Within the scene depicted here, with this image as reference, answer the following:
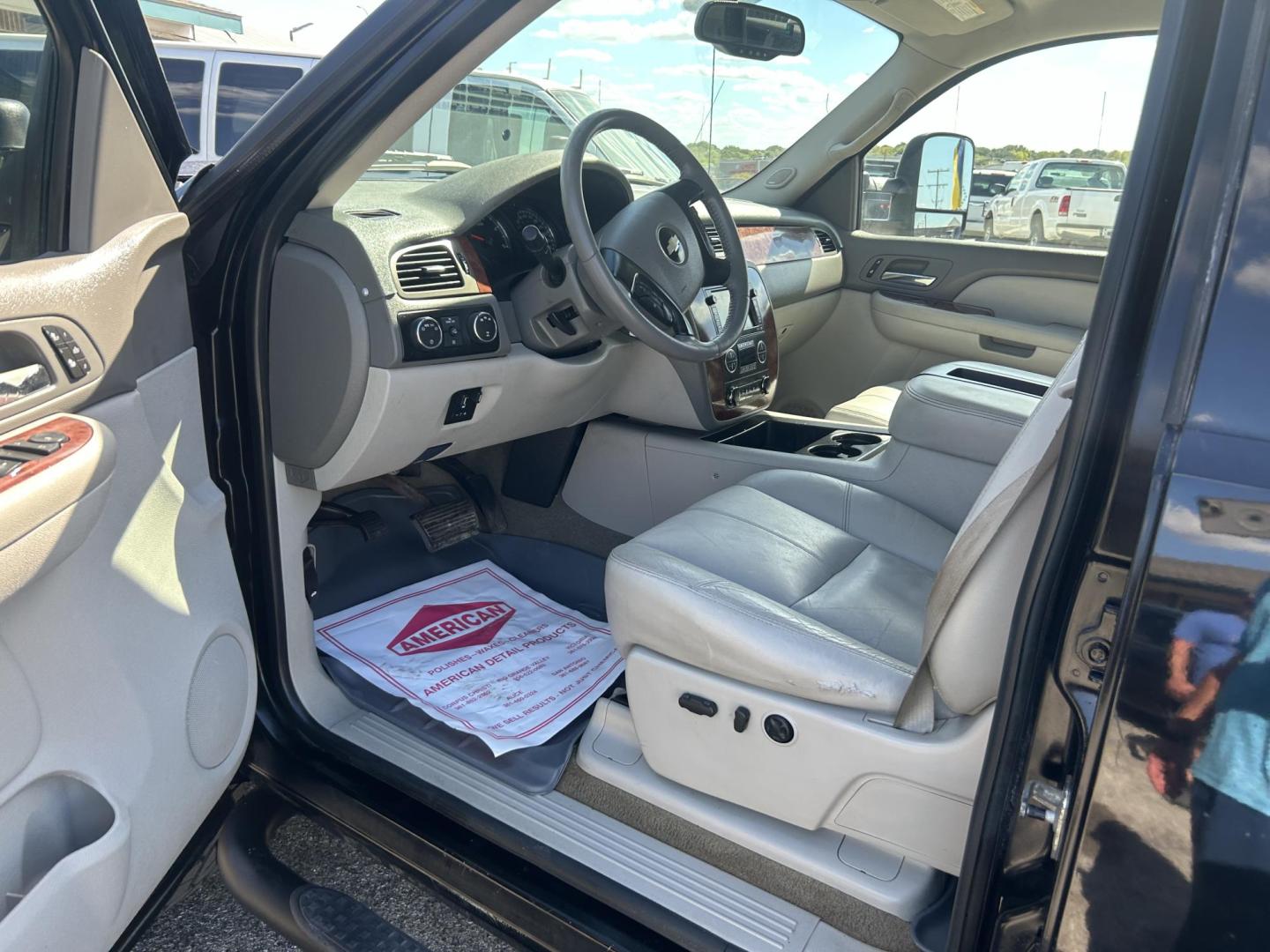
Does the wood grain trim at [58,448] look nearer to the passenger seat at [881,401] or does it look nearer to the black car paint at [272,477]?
the black car paint at [272,477]

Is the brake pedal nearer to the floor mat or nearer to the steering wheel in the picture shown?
the floor mat

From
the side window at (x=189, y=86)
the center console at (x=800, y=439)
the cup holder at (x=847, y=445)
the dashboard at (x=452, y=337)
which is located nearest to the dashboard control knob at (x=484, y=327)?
the dashboard at (x=452, y=337)

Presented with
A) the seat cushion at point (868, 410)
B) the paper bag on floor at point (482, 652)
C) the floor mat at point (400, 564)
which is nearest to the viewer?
the paper bag on floor at point (482, 652)

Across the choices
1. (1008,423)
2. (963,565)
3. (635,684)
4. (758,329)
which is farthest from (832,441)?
(963,565)

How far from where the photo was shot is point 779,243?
10.5ft

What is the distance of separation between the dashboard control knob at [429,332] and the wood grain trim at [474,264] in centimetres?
15

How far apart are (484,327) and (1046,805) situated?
1217 mm

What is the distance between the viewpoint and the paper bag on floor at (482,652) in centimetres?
176

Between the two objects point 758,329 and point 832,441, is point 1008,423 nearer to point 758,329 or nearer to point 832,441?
point 832,441

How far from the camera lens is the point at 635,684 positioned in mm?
1452

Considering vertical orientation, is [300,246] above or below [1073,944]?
above

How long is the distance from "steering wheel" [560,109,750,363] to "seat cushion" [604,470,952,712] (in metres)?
0.33

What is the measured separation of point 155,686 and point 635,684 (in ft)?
2.11

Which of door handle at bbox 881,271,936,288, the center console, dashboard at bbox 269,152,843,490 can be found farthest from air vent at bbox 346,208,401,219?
door handle at bbox 881,271,936,288
